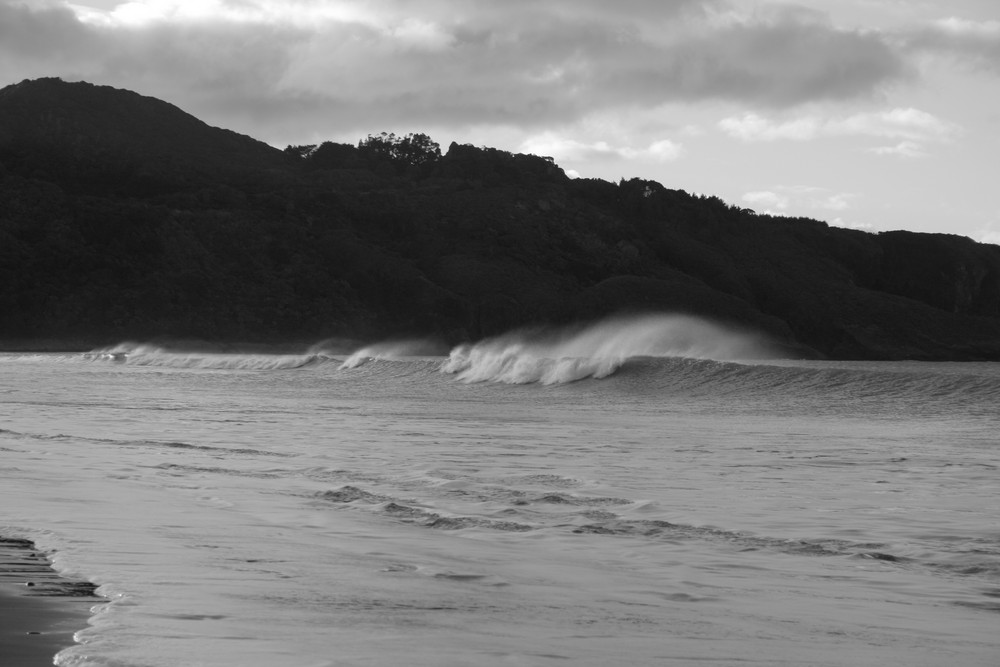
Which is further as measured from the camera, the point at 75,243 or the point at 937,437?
the point at 75,243

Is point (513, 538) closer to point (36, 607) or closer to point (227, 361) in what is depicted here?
point (36, 607)

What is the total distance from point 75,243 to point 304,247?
64.5ft

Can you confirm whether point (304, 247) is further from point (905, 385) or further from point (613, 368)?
point (905, 385)

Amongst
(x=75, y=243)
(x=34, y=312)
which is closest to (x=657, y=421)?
(x=34, y=312)

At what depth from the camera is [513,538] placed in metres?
7.50

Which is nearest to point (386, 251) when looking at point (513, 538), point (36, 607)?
point (513, 538)

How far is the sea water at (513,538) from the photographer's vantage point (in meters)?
5.08

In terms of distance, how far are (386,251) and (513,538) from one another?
113138mm

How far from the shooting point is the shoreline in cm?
468

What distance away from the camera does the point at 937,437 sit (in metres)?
14.8

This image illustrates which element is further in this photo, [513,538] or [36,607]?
[513,538]

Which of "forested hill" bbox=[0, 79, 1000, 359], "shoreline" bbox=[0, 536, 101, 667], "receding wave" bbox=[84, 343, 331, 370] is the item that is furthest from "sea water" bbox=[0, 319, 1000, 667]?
"forested hill" bbox=[0, 79, 1000, 359]

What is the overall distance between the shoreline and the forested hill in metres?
87.9

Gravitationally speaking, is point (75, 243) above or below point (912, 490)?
above
